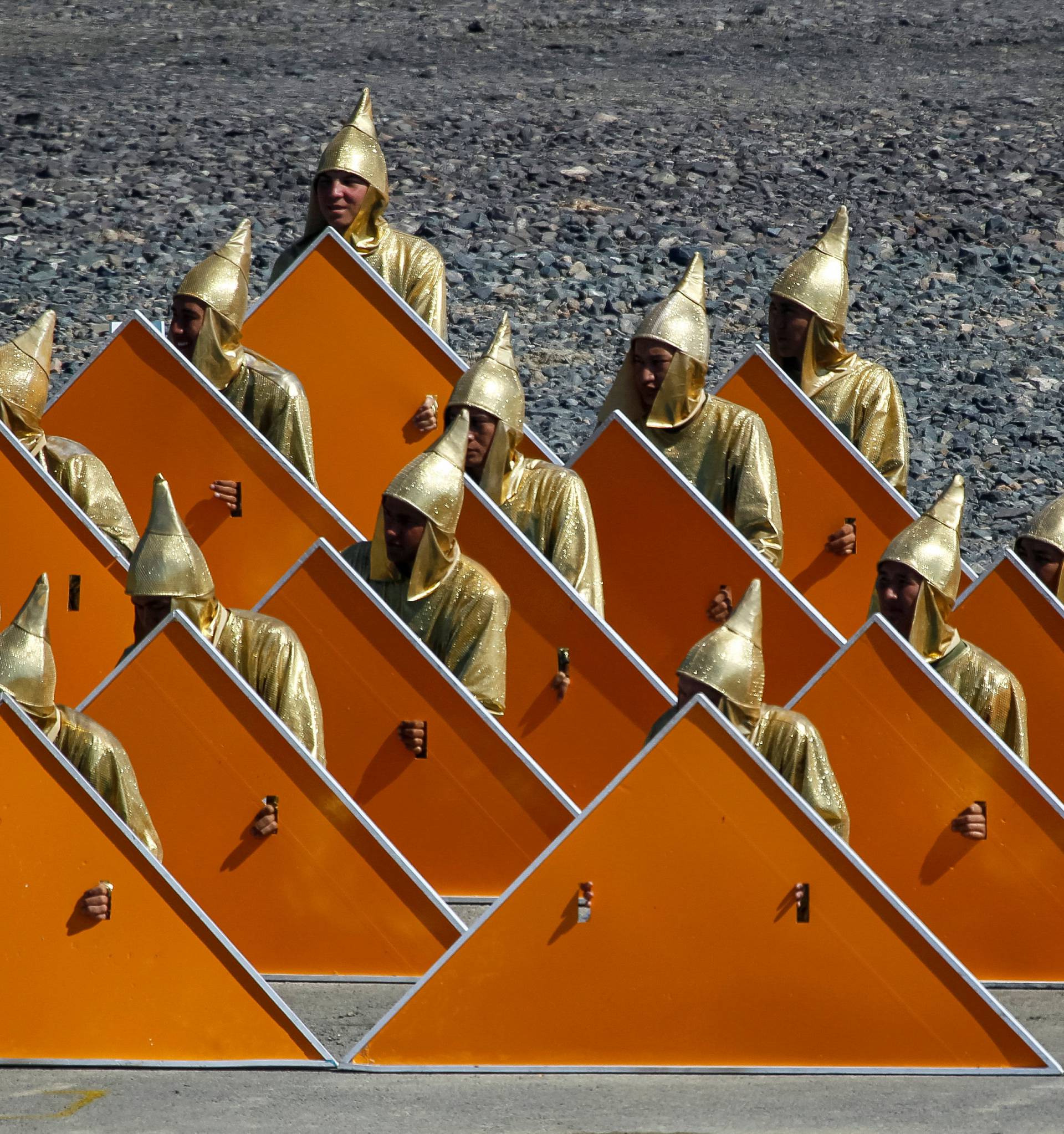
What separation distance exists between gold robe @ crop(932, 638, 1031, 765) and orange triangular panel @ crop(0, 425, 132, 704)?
10.5ft

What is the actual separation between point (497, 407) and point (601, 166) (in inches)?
471

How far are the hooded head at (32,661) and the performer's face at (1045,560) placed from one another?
4.38m

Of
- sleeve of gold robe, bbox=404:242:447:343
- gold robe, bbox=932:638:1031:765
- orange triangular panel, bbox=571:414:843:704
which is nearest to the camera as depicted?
gold robe, bbox=932:638:1031:765

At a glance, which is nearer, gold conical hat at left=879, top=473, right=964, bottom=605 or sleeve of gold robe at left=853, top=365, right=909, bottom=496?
gold conical hat at left=879, top=473, right=964, bottom=605

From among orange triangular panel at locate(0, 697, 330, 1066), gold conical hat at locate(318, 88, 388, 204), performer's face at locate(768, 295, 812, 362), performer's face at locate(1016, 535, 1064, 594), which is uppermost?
gold conical hat at locate(318, 88, 388, 204)

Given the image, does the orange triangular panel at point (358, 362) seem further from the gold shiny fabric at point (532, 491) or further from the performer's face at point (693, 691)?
the performer's face at point (693, 691)

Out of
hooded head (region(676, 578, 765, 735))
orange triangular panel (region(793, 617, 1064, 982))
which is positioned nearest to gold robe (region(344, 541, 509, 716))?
orange triangular panel (region(793, 617, 1064, 982))

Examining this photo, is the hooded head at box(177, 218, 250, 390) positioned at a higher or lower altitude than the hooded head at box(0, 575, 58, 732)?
higher

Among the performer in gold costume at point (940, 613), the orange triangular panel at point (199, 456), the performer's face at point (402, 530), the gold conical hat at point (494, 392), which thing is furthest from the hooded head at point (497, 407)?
the performer in gold costume at point (940, 613)

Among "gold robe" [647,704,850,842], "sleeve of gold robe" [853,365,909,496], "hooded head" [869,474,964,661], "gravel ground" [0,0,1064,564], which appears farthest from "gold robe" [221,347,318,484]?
"gravel ground" [0,0,1064,564]

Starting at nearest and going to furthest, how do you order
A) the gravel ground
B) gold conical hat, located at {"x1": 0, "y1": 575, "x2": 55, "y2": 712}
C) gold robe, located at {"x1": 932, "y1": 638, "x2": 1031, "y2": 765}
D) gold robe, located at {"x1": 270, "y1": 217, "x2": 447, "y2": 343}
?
gold conical hat, located at {"x1": 0, "y1": 575, "x2": 55, "y2": 712}, gold robe, located at {"x1": 932, "y1": 638, "x2": 1031, "y2": 765}, gold robe, located at {"x1": 270, "y1": 217, "x2": 447, "y2": 343}, the gravel ground

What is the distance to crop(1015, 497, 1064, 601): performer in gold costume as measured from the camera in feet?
38.2

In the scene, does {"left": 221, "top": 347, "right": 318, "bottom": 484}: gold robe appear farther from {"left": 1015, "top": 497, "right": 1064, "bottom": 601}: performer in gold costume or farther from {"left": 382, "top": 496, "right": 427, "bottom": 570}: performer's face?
{"left": 1015, "top": 497, "right": 1064, "bottom": 601}: performer in gold costume

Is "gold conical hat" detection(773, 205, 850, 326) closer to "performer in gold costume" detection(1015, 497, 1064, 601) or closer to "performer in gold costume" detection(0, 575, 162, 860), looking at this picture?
"performer in gold costume" detection(1015, 497, 1064, 601)
